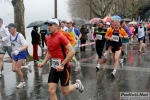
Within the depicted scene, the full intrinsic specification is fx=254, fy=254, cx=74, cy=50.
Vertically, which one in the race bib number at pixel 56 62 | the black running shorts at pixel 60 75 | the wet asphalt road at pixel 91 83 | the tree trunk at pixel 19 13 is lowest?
the wet asphalt road at pixel 91 83

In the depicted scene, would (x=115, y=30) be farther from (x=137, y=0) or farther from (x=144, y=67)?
(x=137, y=0)

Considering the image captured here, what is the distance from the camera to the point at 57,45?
475 cm

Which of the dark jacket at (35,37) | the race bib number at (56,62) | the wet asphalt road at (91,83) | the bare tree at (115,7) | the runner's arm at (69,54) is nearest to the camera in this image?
the runner's arm at (69,54)

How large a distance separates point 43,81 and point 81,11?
49.2m

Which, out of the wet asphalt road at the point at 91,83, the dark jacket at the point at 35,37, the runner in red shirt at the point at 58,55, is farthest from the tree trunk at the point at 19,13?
the runner in red shirt at the point at 58,55

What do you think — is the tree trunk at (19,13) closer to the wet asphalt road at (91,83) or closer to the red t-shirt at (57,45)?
the wet asphalt road at (91,83)

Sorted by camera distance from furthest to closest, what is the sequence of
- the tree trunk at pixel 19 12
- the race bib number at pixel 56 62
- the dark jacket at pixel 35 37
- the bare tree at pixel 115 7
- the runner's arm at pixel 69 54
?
1. the bare tree at pixel 115 7
2. the tree trunk at pixel 19 12
3. the dark jacket at pixel 35 37
4. the race bib number at pixel 56 62
5. the runner's arm at pixel 69 54

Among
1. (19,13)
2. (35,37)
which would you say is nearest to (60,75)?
(35,37)

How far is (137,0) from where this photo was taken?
41.3 meters

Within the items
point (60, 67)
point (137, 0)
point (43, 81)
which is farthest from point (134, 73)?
point (137, 0)

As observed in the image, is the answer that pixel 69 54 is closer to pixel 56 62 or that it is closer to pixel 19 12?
pixel 56 62

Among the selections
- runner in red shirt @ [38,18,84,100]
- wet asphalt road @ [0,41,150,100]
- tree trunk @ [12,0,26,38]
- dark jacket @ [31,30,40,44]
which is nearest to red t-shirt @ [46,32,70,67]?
runner in red shirt @ [38,18,84,100]

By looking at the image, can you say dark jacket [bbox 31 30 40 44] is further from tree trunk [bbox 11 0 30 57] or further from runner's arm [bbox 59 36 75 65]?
runner's arm [bbox 59 36 75 65]

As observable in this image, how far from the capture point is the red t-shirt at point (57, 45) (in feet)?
15.5
